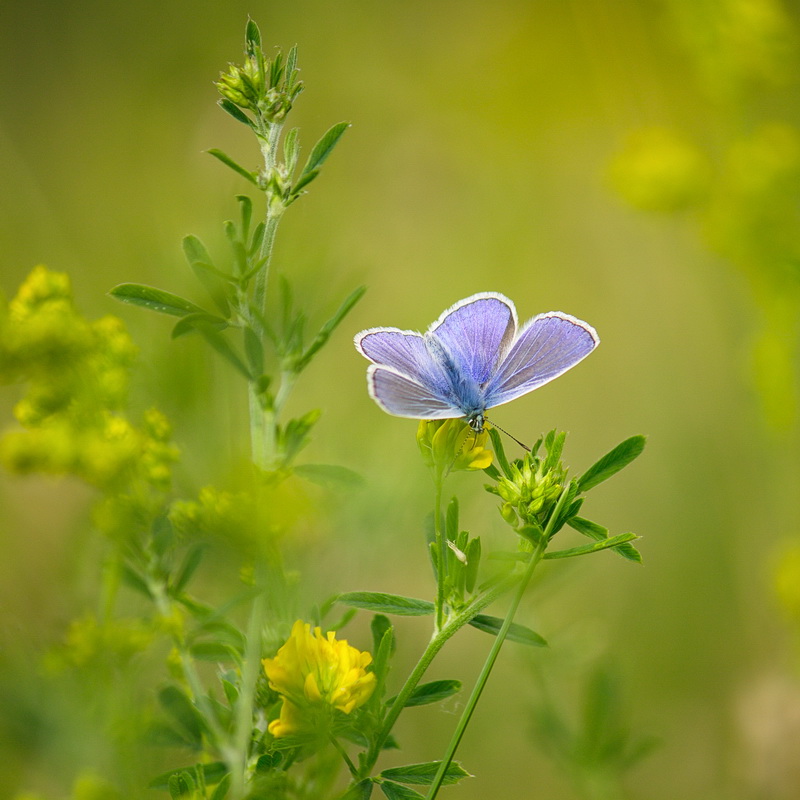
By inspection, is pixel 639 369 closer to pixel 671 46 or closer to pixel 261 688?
pixel 671 46

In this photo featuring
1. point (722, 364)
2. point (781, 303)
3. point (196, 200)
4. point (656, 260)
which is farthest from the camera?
point (656, 260)

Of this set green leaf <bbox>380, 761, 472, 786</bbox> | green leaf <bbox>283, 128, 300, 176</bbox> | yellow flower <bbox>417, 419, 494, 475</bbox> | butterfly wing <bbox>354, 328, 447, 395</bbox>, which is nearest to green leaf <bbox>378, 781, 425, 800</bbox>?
green leaf <bbox>380, 761, 472, 786</bbox>

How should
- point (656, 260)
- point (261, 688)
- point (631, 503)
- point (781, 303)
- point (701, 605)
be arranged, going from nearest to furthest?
point (261, 688) < point (781, 303) < point (701, 605) < point (631, 503) < point (656, 260)

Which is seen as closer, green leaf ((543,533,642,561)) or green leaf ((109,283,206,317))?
green leaf ((543,533,642,561))

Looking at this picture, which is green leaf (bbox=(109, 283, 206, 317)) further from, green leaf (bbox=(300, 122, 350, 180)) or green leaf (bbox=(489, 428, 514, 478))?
green leaf (bbox=(489, 428, 514, 478))

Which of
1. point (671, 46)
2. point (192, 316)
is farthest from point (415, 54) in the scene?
point (192, 316)

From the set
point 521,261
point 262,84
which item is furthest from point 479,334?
point 521,261

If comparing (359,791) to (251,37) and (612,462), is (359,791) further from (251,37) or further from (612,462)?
(251,37)
